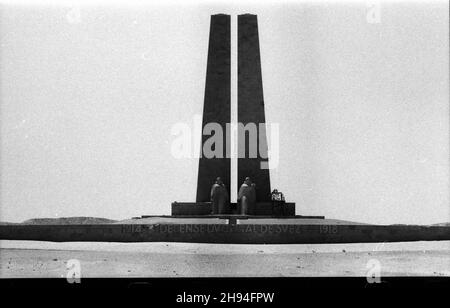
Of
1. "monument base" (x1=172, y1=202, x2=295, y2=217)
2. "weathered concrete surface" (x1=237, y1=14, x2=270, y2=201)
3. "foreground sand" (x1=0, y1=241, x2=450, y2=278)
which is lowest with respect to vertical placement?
"foreground sand" (x1=0, y1=241, x2=450, y2=278)

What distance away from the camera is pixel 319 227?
13.4 m

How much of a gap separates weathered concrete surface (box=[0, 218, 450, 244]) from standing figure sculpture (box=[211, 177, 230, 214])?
16.0 feet

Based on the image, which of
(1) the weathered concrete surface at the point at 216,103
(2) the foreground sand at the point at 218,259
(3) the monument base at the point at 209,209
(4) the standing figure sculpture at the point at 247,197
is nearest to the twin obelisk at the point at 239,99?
(1) the weathered concrete surface at the point at 216,103

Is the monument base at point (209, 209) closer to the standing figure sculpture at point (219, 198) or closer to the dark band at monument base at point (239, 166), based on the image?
Answer: the dark band at monument base at point (239, 166)

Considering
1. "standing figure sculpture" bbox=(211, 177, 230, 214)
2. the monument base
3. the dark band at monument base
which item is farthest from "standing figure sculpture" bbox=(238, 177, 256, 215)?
"standing figure sculpture" bbox=(211, 177, 230, 214)

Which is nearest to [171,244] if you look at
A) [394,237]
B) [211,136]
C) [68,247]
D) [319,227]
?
[68,247]

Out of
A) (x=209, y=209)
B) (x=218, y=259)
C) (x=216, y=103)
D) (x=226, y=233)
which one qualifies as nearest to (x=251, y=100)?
(x=216, y=103)

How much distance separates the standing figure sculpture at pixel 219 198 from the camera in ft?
59.7

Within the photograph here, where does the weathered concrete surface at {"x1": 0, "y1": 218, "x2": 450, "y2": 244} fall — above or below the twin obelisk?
below

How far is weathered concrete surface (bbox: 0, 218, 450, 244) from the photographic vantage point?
13.1 m

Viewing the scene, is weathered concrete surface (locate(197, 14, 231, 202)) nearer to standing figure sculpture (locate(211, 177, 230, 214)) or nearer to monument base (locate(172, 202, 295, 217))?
monument base (locate(172, 202, 295, 217))
